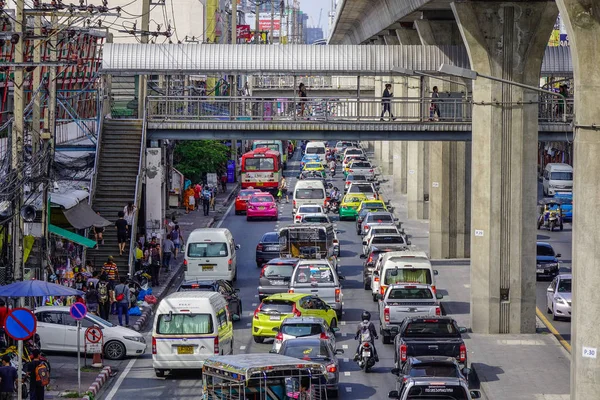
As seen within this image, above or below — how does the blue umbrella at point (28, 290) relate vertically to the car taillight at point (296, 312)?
above

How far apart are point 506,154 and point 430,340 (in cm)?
1002

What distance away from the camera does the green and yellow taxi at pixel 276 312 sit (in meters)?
33.8

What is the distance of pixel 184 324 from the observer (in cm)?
2939

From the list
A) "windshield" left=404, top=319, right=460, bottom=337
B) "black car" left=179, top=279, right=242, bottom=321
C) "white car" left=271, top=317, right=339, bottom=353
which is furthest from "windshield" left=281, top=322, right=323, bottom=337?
"black car" left=179, top=279, right=242, bottom=321

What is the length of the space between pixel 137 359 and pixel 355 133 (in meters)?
17.1

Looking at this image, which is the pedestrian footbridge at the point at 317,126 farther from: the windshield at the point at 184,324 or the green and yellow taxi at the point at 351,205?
the green and yellow taxi at the point at 351,205

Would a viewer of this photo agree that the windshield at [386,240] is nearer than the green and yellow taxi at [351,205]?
Yes

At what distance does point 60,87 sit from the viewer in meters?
57.2

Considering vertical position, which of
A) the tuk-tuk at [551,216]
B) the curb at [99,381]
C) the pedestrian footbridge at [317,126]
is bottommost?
the curb at [99,381]

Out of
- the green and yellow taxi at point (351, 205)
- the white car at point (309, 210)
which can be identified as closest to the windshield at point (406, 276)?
the white car at point (309, 210)

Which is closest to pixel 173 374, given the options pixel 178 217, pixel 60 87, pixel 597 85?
pixel 597 85

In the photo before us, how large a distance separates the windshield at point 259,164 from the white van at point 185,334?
157ft

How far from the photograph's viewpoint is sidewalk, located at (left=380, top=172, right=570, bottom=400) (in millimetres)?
28078

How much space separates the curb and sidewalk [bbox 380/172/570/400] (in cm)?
825
